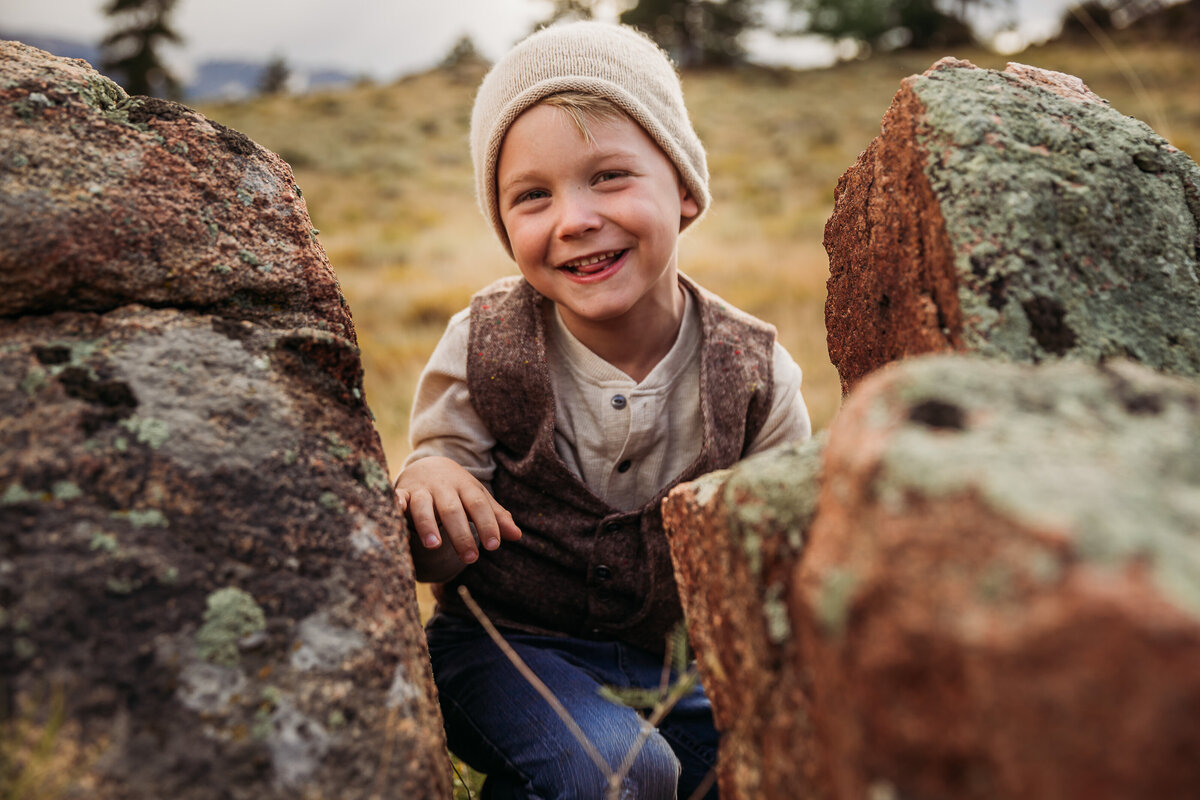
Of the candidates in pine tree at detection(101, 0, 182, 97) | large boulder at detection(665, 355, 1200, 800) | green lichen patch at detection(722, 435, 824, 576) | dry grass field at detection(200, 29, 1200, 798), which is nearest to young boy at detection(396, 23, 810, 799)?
dry grass field at detection(200, 29, 1200, 798)

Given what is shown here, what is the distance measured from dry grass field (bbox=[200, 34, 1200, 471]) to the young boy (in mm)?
1899

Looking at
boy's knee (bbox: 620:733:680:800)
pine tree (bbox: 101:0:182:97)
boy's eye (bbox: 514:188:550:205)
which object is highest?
pine tree (bbox: 101:0:182:97)

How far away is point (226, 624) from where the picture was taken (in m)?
1.21

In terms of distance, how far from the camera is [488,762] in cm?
230

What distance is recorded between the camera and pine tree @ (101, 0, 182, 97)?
1051 inches

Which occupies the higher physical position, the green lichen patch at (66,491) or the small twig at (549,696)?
the green lichen patch at (66,491)

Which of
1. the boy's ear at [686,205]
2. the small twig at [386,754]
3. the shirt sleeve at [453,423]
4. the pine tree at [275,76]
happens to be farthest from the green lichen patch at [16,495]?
the pine tree at [275,76]

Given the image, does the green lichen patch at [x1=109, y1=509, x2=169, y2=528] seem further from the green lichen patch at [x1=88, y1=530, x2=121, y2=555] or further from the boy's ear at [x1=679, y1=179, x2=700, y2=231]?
the boy's ear at [x1=679, y1=179, x2=700, y2=231]

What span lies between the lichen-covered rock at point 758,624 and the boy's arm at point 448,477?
2.69 feet

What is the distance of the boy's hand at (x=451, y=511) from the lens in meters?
2.05

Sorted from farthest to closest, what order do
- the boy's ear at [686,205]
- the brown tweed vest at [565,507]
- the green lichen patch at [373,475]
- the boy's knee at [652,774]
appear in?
the boy's ear at [686,205]
the brown tweed vest at [565,507]
the boy's knee at [652,774]
the green lichen patch at [373,475]

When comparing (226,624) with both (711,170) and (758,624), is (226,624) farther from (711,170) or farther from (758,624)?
(711,170)

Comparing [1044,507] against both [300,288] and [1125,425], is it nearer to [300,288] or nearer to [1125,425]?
[1125,425]

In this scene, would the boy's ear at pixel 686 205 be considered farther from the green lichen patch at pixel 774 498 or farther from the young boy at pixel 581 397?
the green lichen patch at pixel 774 498
